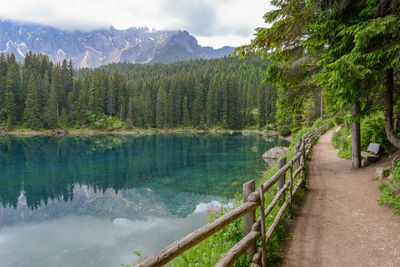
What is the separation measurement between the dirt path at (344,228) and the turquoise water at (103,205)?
9.16ft

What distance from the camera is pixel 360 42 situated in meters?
7.61

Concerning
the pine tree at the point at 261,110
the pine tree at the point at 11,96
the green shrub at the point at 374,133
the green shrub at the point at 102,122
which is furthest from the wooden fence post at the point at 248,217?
the pine tree at the point at 11,96

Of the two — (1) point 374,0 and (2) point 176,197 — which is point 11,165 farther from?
(1) point 374,0

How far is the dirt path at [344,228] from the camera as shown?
16.6 feet

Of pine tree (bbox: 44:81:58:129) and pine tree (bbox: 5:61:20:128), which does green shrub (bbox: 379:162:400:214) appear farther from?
pine tree (bbox: 5:61:20:128)

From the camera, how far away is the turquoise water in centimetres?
1057

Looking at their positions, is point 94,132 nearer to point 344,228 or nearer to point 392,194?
point 392,194

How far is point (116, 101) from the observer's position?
8962 centimetres

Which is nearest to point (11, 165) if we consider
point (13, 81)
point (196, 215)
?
point (196, 215)

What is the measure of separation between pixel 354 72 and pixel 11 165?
3406 centimetres

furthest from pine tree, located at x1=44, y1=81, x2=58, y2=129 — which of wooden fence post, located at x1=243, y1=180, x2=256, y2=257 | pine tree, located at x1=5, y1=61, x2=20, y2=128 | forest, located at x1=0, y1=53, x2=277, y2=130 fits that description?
wooden fence post, located at x1=243, y1=180, x2=256, y2=257

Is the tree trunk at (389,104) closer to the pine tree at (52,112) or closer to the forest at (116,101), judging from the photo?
the forest at (116,101)

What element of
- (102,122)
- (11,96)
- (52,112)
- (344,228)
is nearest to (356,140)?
(344,228)

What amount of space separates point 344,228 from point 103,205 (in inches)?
558
